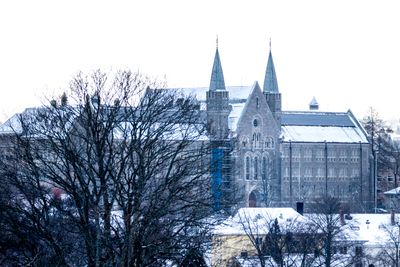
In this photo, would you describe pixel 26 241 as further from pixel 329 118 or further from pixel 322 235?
pixel 329 118

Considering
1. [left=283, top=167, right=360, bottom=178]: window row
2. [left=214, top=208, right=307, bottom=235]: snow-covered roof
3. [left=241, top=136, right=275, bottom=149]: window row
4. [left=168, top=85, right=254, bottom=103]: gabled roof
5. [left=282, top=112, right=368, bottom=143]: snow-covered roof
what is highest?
[left=168, top=85, right=254, bottom=103]: gabled roof

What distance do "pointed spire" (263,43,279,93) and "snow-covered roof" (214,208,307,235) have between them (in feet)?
155

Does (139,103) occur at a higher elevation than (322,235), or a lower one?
higher

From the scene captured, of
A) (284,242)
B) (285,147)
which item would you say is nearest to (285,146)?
(285,147)

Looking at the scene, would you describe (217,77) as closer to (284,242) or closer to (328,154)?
(328,154)

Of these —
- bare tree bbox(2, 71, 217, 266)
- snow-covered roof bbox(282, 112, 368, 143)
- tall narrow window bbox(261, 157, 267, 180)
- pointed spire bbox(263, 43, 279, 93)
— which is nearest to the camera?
bare tree bbox(2, 71, 217, 266)

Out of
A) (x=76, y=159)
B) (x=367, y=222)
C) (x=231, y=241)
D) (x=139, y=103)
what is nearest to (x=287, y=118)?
(x=367, y=222)

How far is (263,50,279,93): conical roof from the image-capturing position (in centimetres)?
13300

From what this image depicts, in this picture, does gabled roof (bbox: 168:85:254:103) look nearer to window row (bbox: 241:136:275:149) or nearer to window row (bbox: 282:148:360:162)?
window row (bbox: 241:136:275:149)

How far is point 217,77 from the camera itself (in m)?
127

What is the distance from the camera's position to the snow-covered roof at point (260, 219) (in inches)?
2935

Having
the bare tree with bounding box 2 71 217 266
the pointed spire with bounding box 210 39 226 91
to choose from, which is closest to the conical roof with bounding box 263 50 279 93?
the pointed spire with bounding box 210 39 226 91

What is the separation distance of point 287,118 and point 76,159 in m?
107

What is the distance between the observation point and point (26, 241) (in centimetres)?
3062
